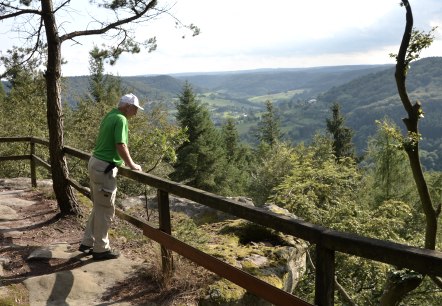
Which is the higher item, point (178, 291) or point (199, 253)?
point (199, 253)

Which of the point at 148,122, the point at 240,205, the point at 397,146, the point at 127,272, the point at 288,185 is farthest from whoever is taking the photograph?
the point at 148,122

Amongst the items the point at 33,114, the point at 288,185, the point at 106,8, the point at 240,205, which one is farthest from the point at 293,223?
the point at 33,114

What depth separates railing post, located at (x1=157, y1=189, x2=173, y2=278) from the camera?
4.79 metres

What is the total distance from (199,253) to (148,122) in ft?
95.2

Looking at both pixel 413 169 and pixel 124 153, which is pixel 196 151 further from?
pixel 124 153

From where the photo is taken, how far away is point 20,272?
5500 millimetres

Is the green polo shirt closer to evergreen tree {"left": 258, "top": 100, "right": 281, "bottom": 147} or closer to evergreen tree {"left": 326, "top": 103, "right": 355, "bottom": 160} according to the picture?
evergreen tree {"left": 326, "top": 103, "right": 355, "bottom": 160}

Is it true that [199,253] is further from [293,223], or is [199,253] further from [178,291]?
[293,223]

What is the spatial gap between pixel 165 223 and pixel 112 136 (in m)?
1.39

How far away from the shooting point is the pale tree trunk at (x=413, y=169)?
822 centimetres

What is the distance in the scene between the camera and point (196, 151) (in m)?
41.8

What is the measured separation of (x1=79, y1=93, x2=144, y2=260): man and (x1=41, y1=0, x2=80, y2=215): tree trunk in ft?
7.66

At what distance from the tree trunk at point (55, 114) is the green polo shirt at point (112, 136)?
8.49 ft

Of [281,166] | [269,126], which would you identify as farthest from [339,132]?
[269,126]
